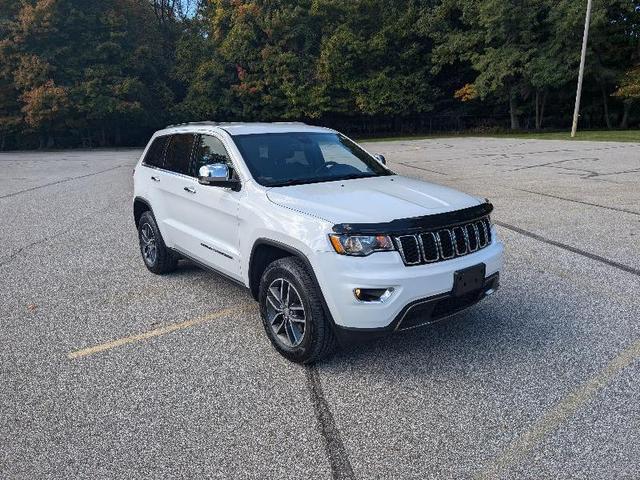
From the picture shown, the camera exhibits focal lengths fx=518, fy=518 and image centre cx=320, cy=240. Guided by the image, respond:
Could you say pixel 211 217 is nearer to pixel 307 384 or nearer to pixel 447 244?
pixel 307 384

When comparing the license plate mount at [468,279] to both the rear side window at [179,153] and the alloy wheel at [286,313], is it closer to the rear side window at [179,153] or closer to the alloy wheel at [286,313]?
the alloy wheel at [286,313]

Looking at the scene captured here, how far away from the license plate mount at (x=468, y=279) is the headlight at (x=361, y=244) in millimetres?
533

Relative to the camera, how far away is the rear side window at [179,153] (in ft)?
17.1

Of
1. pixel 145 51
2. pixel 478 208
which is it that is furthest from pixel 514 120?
pixel 478 208

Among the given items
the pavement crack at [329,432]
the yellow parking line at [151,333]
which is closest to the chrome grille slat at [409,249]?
the pavement crack at [329,432]

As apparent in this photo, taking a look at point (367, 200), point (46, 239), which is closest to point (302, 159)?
point (367, 200)

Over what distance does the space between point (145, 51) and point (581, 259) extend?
39417mm

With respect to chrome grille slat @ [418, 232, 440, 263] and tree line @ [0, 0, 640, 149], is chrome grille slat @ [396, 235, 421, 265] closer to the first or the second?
chrome grille slat @ [418, 232, 440, 263]

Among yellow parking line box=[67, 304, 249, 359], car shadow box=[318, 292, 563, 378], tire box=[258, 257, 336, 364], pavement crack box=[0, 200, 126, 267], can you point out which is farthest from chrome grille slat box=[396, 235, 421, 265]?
pavement crack box=[0, 200, 126, 267]

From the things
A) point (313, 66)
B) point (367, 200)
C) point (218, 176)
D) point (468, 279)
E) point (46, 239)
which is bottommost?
point (46, 239)

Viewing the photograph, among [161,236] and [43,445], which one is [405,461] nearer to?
[43,445]

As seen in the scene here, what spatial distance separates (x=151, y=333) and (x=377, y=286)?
2186 millimetres

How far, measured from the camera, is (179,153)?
5395 mm

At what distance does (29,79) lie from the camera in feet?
114
